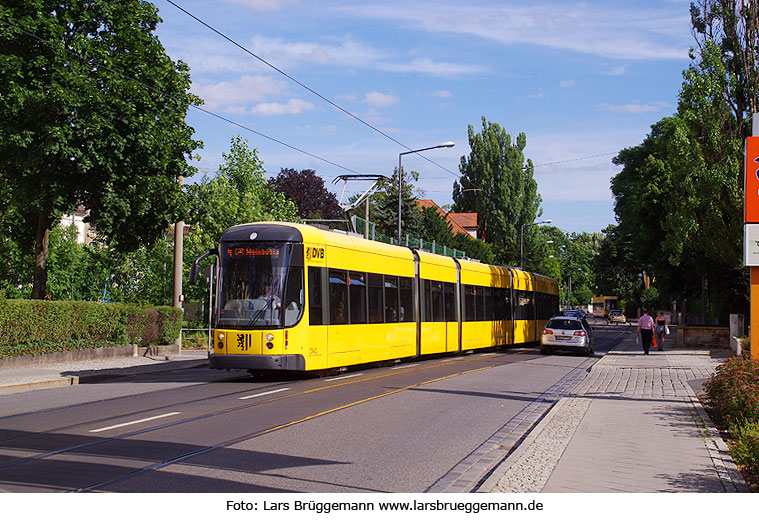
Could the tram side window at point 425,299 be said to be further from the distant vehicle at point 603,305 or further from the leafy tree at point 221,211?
the distant vehicle at point 603,305

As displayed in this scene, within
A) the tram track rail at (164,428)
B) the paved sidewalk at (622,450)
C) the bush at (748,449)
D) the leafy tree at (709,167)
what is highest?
the leafy tree at (709,167)

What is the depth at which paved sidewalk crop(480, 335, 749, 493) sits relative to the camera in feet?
23.1

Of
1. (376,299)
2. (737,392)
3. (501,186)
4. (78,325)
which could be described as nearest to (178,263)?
(78,325)

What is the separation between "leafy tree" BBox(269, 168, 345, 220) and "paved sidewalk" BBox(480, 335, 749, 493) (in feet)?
175

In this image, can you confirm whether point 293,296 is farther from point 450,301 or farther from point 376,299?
point 450,301

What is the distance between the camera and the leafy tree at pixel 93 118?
68.8ft

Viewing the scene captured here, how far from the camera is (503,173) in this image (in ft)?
284

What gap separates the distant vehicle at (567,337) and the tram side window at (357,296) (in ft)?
40.4

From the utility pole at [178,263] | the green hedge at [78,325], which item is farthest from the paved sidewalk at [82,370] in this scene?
the utility pole at [178,263]

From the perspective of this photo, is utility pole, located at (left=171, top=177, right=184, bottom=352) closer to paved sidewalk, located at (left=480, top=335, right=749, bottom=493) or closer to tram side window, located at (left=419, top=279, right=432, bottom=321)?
tram side window, located at (left=419, top=279, right=432, bottom=321)

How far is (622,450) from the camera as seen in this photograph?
28.7ft

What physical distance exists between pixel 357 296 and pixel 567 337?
13139mm

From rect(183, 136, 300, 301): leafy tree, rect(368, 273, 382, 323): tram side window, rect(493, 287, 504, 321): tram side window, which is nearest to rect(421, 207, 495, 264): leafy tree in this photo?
rect(183, 136, 300, 301): leafy tree

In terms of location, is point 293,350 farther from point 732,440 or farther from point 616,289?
point 616,289
